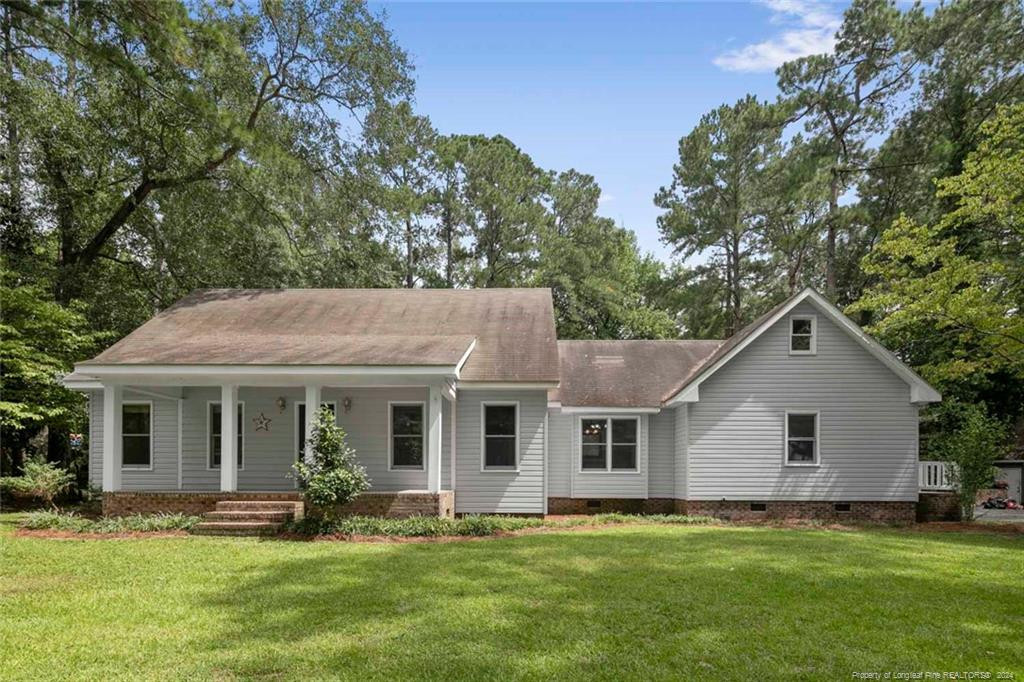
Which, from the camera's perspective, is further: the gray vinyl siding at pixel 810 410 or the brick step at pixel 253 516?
the gray vinyl siding at pixel 810 410

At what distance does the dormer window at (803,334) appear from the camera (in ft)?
54.5

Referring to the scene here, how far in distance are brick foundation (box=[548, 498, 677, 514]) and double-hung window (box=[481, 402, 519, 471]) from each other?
7.83 ft

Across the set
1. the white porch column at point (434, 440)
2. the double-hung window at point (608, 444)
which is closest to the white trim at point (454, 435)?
the white porch column at point (434, 440)

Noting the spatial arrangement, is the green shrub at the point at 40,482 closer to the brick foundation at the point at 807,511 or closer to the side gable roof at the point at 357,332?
the side gable roof at the point at 357,332

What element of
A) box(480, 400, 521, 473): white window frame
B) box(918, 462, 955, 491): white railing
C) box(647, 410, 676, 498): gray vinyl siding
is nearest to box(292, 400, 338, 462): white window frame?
box(480, 400, 521, 473): white window frame

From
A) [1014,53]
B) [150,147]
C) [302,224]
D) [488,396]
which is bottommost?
[488,396]

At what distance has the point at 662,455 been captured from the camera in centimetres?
1809

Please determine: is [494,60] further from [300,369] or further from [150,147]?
[150,147]

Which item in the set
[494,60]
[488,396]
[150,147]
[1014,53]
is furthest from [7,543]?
[1014,53]

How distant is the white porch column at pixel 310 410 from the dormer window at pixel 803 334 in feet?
36.6

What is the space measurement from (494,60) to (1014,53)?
22164 mm

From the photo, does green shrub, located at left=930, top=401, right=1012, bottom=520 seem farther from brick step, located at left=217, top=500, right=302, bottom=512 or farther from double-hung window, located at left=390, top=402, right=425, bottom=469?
brick step, located at left=217, top=500, right=302, bottom=512

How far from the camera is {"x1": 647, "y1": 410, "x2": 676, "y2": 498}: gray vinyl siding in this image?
706 inches

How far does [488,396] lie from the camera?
16.1 metres
